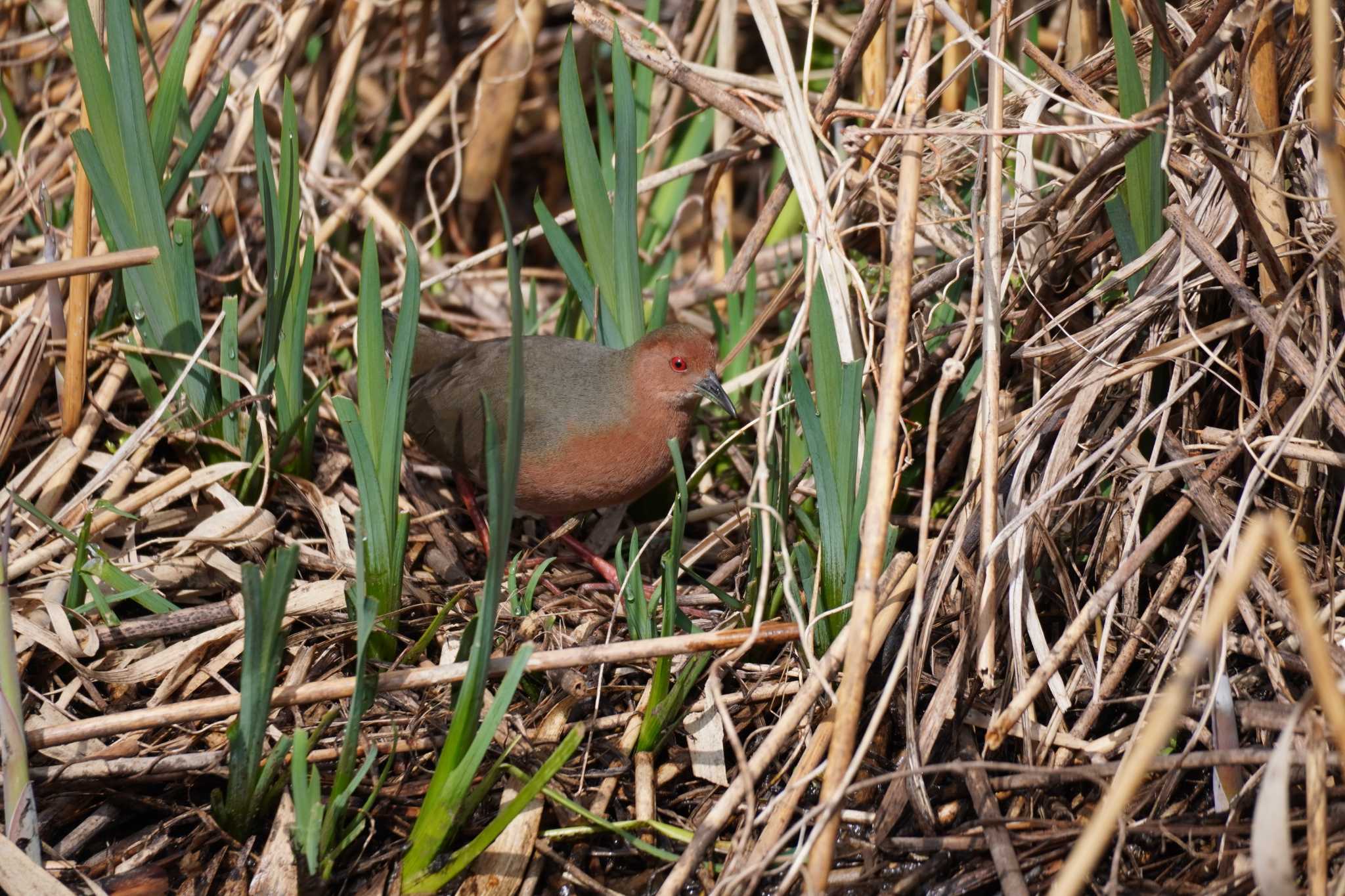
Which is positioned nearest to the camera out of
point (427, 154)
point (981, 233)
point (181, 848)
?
point (181, 848)

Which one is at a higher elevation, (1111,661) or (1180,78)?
(1180,78)

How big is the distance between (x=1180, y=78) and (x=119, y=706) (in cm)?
280

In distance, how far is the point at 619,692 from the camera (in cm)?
312

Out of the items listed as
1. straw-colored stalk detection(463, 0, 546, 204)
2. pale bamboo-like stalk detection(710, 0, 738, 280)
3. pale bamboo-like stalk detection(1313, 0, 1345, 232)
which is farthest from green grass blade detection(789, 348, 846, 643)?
straw-colored stalk detection(463, 0, 546, 204)

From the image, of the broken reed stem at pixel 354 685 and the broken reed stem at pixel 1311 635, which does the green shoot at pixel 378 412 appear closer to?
the broken reed stem at pixel 354 685

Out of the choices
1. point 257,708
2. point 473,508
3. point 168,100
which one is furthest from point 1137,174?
point 168,100

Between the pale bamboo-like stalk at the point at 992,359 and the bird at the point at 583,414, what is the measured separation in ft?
3.75

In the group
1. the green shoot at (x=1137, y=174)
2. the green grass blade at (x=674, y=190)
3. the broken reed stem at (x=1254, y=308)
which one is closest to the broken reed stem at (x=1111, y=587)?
the broken reed stem at (x=1254, y=308)

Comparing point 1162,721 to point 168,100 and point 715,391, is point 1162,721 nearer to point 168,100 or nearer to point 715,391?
point 715,391

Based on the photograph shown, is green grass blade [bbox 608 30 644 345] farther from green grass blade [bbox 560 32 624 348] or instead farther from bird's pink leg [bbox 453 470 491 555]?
bird's pink leg [bbox 453 470 491 555]

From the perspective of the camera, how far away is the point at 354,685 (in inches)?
101

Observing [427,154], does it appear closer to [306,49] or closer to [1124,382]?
[306,49]

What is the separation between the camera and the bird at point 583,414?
371 cm

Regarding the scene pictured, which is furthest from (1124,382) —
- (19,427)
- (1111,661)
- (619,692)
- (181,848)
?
(19,427)
